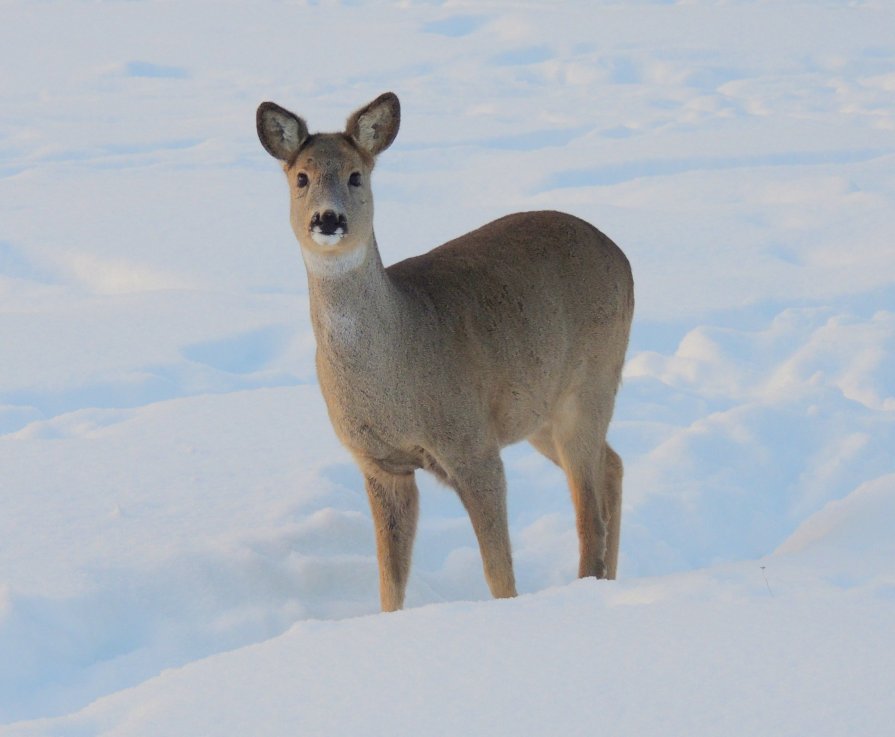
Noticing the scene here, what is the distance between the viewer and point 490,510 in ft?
14.7

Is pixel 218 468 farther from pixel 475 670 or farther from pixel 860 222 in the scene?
pixel 860 222

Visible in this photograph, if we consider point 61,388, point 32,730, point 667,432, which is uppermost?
point 32,730

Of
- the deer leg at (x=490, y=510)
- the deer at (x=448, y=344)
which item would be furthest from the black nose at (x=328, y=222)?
the deer leg at (x=490, y=510)

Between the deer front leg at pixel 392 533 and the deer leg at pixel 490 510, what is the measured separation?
0.34m

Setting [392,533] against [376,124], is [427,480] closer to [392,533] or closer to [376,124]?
[392,533]

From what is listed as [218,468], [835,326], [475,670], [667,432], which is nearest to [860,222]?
[835,326]

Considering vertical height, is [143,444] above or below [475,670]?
below

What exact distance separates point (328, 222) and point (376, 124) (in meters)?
0.62

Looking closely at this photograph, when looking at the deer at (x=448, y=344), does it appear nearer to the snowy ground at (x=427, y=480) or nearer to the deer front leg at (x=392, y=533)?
the deer front leg at (x=392, y=533)

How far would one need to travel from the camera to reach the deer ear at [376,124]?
443cm

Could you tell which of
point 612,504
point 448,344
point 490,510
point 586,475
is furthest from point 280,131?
point 612,504

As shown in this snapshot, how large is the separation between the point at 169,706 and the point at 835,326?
6.06 metres

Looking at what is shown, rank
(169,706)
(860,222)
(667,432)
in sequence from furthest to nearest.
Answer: (860,222) < (667,432) < (169,706)

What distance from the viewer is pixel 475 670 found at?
2.92 metres
